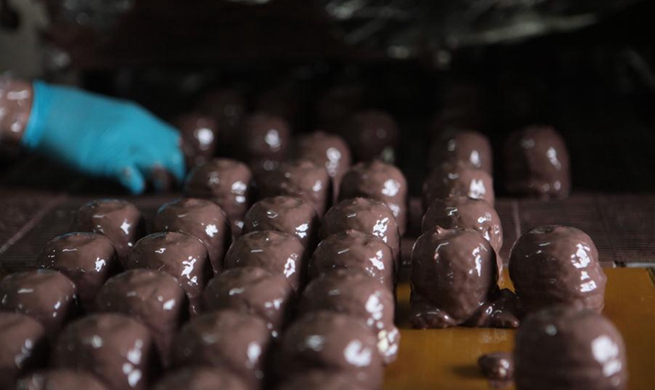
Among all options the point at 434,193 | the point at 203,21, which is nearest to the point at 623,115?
the point at 434,193

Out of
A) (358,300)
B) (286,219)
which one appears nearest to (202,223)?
(286,219)

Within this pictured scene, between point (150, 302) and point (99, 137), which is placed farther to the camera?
point (99, 137)

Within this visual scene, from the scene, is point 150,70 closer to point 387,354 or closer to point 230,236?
point 230,236

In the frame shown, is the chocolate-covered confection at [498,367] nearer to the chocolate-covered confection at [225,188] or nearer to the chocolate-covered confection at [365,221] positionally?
the chocolate-covered confection at [365,221]

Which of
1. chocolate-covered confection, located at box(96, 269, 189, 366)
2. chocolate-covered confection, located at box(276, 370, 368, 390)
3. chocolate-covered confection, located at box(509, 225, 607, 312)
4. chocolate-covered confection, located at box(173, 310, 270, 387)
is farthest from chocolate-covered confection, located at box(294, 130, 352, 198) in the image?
chocolate-covered confection, located at box(276, 370, 368, 390)

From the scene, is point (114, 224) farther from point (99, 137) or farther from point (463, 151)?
point (463, 151)

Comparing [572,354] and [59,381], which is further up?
[59,381]
